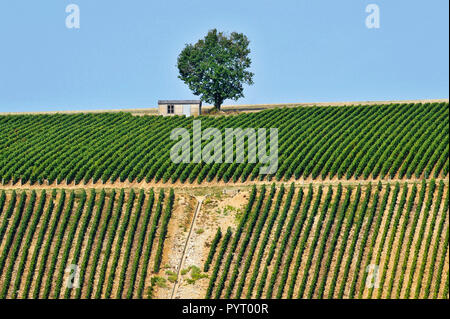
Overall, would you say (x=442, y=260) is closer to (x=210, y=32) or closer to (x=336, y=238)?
(x=336, y=238)

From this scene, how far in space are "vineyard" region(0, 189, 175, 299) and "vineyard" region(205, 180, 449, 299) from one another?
3.95 meters

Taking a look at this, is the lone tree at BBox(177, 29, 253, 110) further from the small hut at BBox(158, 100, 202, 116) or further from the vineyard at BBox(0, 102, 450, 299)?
the vineyard at BBox(0, 102, 450, 299)

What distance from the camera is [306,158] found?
216 ft

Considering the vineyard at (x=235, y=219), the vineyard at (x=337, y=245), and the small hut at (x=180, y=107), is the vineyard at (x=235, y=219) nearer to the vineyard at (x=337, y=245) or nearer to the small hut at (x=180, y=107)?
the vineyard at (x=337, y=245)

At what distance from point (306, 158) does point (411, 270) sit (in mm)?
14013

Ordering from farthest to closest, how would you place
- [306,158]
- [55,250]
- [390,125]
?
1. [390,125]
2. [306,158]
3. [55,250]

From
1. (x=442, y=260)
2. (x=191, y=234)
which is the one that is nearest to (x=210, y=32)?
(x=191, y=234)

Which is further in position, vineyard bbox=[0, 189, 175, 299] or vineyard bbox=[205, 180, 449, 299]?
vineyard bbox=[0, 189, 175, 299]

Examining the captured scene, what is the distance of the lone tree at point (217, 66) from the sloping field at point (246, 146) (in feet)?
25.1
